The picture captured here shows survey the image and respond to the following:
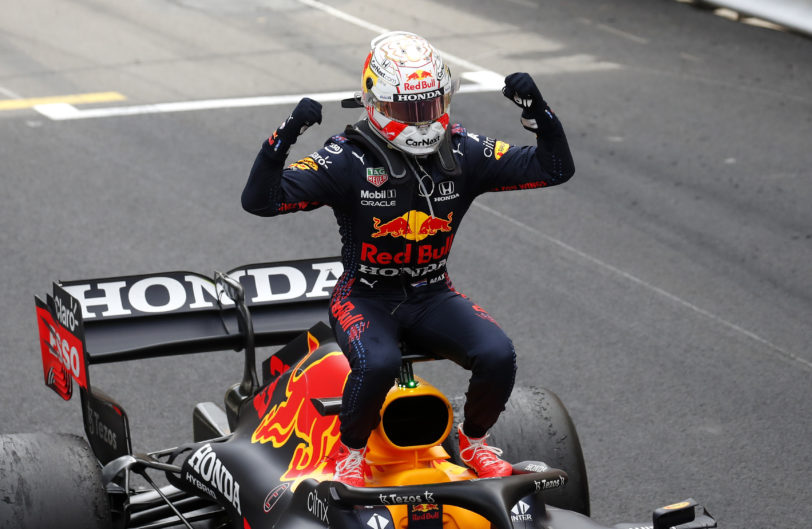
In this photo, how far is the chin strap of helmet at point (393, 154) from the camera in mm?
4762

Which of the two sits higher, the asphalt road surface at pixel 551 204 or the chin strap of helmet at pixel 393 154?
the chin strap of helmet at pixel 393 154

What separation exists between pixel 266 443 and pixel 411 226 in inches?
43.9

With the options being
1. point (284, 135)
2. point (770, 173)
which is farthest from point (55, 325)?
point (770, 173)

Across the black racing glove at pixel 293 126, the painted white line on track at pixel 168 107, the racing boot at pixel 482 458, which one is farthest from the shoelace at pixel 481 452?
Result: the painted white line on track at pixel 168 107

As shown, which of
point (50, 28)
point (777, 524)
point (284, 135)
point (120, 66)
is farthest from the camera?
point (50, 28)

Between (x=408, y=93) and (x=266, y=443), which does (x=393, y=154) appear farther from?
(x=266, y=443)

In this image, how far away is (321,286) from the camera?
6078 millimetres

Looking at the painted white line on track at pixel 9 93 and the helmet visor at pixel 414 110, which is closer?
the helmet visor at pixel 414 110

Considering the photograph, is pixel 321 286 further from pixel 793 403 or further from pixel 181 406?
pixel 793 403

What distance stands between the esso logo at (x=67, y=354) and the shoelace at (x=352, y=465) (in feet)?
4.23

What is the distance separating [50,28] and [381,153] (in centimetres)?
1004

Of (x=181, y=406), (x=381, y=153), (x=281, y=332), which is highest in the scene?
(x=381, y=153)

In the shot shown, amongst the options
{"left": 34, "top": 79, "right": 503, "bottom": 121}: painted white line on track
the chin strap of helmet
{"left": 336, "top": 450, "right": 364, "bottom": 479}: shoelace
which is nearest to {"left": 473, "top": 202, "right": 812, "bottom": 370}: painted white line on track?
→ {"left": 34, "top": 79, "right": 503, "bottom": 121}: painted white line on track

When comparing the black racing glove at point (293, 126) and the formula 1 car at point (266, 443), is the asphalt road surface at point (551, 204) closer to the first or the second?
the formula 1 car at point (266, 443)
